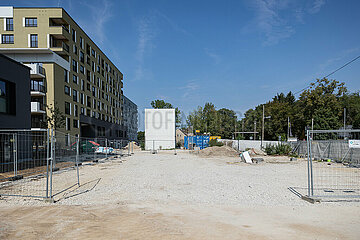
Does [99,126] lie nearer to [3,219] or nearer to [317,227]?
[3,219]

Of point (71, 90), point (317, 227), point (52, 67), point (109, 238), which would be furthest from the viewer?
point (71, 90)

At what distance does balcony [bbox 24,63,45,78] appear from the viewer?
29.9 meters

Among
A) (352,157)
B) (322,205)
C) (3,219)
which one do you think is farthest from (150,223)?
(352,157)

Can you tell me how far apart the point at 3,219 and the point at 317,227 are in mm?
7658

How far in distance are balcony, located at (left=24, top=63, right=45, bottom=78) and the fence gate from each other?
3198cm

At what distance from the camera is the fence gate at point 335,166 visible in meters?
8.23

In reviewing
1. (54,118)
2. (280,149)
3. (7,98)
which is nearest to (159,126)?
(54,118)

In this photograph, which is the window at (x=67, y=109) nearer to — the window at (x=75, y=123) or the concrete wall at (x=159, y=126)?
the window at (x=75, y=123)

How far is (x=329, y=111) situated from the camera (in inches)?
1923

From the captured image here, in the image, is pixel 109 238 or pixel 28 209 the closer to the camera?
pixel 109 238

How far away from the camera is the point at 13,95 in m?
16.7

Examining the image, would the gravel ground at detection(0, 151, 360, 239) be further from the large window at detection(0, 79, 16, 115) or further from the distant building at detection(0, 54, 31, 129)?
the large window at detection(0, 79, 16, 115)

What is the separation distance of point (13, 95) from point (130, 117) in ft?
275

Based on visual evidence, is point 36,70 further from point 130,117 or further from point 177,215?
point 130,117
